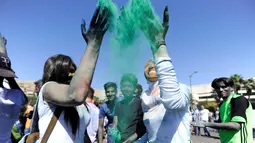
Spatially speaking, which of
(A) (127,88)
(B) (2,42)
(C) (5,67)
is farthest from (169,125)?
(B) (2,42)

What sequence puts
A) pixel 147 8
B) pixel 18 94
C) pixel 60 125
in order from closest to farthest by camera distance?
pixel 60 125 < pixel 147 8 < pixel 18 94

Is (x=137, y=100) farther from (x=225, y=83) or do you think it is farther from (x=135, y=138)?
(x=225, y=83)

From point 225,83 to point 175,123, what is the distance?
4.86 feet

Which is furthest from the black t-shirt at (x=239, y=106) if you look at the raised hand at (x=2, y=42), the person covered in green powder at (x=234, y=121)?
the raised hand at (x=2, y=42)

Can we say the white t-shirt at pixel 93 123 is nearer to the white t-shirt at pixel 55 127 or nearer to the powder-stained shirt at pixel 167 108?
the powder-stained shirt at pixel 167 108

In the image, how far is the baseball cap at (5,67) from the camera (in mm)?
2398

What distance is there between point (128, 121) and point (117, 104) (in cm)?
21

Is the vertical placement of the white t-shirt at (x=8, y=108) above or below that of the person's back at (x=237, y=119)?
above

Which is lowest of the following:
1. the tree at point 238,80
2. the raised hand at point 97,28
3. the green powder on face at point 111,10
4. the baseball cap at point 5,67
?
the tree at point 238,80

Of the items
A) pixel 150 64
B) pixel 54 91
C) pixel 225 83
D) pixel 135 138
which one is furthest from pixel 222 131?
pixel 54 91

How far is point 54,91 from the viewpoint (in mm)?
1663

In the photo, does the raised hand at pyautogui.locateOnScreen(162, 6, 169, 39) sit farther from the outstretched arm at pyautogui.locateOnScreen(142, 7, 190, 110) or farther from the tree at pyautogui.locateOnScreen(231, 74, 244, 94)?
the tree at pyautogui.locateOnScreen(231, 74, 244, 94)

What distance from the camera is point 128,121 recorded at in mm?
2658

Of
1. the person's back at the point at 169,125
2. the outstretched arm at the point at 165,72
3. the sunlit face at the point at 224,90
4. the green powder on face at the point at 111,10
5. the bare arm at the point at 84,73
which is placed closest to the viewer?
the bare arm at the point at 84,73
